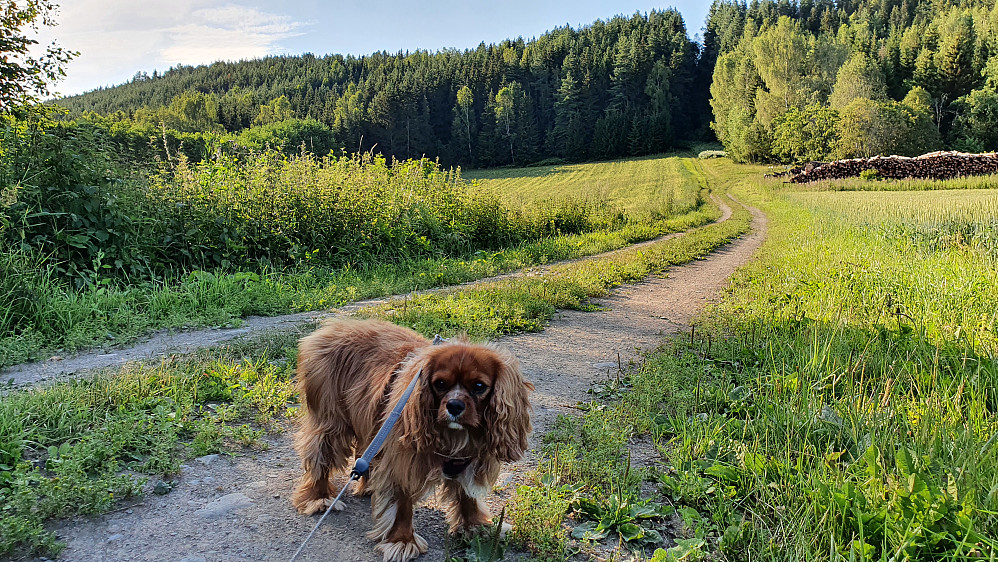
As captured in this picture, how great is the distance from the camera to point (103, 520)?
9.29ft

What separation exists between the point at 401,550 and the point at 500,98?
288 feet

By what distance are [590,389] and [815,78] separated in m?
64.5

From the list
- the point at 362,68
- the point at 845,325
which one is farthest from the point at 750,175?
the point at 362,68

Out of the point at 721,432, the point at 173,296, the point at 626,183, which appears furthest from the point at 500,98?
the point at 721,432

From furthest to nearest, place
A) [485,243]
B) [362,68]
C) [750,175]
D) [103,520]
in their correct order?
1. [362,68]
2. [750,175]
3. [485,243]
4. [103,520]

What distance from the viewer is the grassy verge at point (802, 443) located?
2586 mm

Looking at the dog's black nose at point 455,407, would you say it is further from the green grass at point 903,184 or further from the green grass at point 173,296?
the green grass at point 903,184

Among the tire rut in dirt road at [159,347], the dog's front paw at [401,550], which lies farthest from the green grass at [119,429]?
the dog's front paw at [401,550]

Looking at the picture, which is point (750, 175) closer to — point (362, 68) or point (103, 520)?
point (103, 520)

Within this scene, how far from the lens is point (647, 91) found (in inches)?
3632

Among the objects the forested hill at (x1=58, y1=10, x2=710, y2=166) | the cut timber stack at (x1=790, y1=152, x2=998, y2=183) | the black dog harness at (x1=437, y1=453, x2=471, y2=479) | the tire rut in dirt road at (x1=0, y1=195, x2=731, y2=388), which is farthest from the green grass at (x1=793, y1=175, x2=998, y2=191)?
the forested hill at (x1=58, y1=10, x2=710, y2=166)

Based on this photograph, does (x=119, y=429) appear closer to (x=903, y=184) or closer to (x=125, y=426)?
(x=125, y=426)

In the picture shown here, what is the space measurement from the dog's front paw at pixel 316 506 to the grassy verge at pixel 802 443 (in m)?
0.98

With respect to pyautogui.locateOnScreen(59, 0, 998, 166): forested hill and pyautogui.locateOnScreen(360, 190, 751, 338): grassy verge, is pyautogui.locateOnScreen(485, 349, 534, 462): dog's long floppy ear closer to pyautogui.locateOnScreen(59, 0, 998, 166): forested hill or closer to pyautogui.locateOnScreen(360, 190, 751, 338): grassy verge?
pyautogui.locateOnScreen(360, 190, 751, 338): grassy verge
